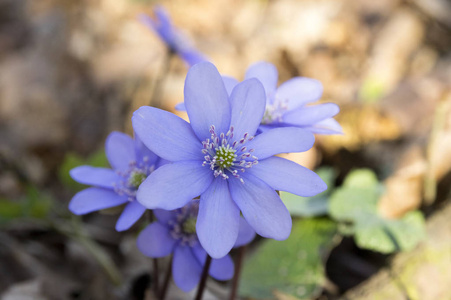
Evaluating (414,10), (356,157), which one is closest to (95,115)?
(356,157)

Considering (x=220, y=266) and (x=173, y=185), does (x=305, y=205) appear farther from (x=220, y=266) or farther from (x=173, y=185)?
(x=173, y=185)

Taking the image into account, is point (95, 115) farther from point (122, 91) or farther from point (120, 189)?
point (120, 189)

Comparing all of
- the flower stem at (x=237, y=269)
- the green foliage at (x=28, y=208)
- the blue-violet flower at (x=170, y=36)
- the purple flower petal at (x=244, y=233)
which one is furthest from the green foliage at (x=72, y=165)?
the purple flower petal at (x=244, y=233)

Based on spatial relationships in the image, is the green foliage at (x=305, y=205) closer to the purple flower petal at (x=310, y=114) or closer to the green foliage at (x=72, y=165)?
the purple flower petal at (x=310, y=114)

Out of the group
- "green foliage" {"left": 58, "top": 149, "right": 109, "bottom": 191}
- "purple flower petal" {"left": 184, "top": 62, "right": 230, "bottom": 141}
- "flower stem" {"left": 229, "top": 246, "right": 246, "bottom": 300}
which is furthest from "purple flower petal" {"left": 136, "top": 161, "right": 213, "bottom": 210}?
"green foliage" {"left": 58, "top": 149, "right": 109, "bottom": 191}

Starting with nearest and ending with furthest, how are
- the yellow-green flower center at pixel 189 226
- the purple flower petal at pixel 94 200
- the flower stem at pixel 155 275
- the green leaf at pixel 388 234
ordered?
1. the purple flower petal at pixel 94 200
2. the yellow-green flower center at pixel 189 226
3. the flower stem at pixel 155 275
4. the green leaf at pixel 388 234

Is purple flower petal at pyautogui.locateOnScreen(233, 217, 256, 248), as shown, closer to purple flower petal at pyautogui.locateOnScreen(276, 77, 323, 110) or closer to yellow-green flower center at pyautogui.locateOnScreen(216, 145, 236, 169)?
yellow-green flower center at pyautogui.locateOnScreen(216, 145, 236, 169)
